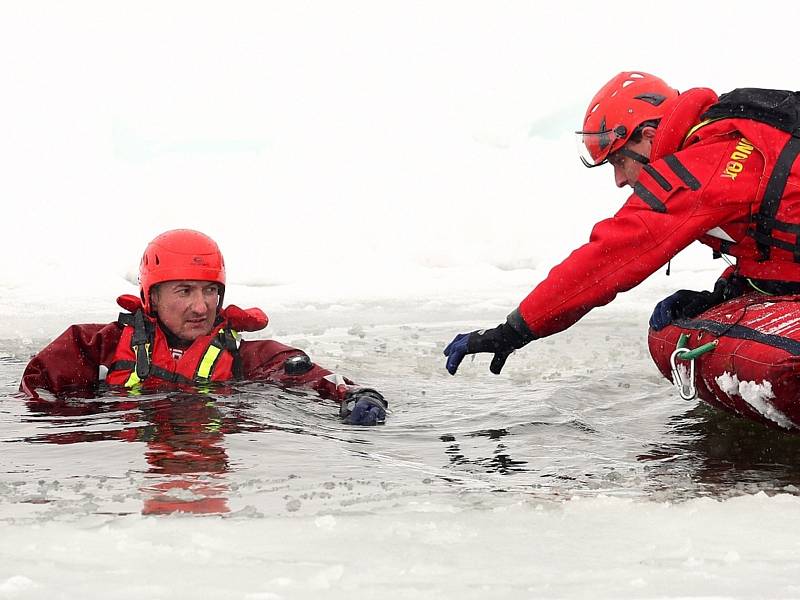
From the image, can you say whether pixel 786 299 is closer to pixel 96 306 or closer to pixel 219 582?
→ pixel 219 582

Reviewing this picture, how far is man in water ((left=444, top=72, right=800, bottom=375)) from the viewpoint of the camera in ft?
11.4

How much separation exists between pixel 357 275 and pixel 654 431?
472 inches

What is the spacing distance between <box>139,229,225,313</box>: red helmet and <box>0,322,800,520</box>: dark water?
0.67 meters

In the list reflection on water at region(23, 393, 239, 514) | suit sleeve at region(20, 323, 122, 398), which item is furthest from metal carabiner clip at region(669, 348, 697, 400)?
suit sleeve at region(20, 323, 122, 398)

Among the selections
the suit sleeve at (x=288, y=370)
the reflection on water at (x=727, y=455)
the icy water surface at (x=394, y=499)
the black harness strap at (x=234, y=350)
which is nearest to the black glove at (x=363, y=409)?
the icy water surface at (x=394, y=499)

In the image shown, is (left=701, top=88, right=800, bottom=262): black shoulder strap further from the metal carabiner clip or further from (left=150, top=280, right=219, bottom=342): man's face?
(left=150, top=280, right=219, bottom=342): man's face

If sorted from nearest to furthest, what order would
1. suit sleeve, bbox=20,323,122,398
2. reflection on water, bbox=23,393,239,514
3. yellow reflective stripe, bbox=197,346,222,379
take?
reflection on water, bbox=23,393,239,514 < suit sleeve, bbox=20,323,122,398 < yellow reflective stripe, bbox=197,346,222,379

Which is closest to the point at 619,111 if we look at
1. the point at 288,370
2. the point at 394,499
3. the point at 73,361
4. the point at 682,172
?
the point at 682,172

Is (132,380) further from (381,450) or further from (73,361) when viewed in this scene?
(381,450)

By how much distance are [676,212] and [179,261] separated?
2728 millimetres

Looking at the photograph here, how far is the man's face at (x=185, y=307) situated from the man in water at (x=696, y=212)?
5.72 ft

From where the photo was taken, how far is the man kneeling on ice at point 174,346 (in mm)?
4875

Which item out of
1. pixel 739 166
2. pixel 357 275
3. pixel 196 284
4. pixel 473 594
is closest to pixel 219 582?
pixel 473 594

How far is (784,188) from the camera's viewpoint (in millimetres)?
3482
